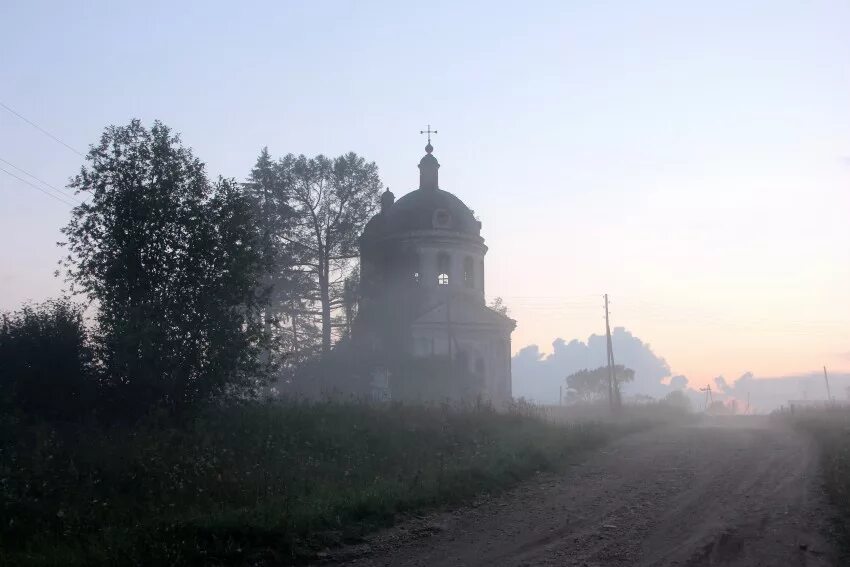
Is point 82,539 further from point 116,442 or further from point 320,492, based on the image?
point 116,442

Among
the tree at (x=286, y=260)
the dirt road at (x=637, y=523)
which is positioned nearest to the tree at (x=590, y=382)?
the tree at (x=286, y=260)

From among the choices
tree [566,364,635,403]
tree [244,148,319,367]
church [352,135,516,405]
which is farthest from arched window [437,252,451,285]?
tree [566,364,635,403]

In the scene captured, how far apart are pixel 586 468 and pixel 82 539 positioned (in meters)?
11.2

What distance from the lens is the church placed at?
45.4 m

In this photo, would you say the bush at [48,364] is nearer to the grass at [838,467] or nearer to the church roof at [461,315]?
the grass at [838,467]

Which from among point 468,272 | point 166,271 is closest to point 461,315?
point 468,272

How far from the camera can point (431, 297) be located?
48594 mm

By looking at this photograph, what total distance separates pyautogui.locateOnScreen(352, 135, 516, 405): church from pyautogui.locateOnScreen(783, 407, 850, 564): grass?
21551 mm

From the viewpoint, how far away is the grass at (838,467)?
1076 cm

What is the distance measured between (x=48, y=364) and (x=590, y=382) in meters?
72.6

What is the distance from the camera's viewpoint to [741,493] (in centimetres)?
1388

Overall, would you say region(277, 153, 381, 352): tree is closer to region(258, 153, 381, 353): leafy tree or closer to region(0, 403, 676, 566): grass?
region(258, 153, 381, 353): leafy tree

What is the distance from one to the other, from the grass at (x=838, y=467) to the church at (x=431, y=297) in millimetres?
21551

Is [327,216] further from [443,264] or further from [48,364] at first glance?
[48,364]
